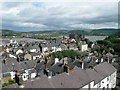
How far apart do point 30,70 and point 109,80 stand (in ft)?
64.2

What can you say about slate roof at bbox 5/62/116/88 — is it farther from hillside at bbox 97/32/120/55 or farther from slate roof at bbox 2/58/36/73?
hillside at bbox 97/32/120/55

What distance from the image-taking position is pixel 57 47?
257 feet

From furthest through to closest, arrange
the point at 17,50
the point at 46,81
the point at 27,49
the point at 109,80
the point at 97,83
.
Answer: the point at 27,49 < the point at 17,50 < the point at 109,80 < the point at 97,83 < the point at 46,81

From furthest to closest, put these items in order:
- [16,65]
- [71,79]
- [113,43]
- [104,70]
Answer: [113,43] < [16,65] < [104,70] < [71,79]

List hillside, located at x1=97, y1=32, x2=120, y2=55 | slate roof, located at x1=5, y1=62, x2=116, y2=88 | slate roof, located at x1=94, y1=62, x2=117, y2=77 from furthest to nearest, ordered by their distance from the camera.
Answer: hillside, located at x1=97, y1=32, x2=120, y2=55
slate roof, located at x1=94, y1=62, x2=117, y2=77
slate roof, located at x1=5, y1=62, x2=116, y2=88

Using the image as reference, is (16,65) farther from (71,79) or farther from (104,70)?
(104,70)

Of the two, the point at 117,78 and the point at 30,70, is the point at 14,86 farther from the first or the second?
the point at 117,78

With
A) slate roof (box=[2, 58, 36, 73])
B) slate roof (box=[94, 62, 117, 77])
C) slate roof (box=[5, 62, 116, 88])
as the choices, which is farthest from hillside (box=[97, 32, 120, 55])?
slate roof (box=[5, 62, 116, 88])

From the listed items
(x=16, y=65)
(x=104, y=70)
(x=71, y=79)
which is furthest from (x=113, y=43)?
(x=71, y=79)

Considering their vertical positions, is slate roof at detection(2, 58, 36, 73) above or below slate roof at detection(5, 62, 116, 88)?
below

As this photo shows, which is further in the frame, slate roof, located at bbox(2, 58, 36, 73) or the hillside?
the hillside

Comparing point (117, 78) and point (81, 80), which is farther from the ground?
point (81, 80)

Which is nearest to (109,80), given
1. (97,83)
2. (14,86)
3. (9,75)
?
(97,83)

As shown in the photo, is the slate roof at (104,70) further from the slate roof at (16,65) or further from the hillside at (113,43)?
the hillside at (113,43)
